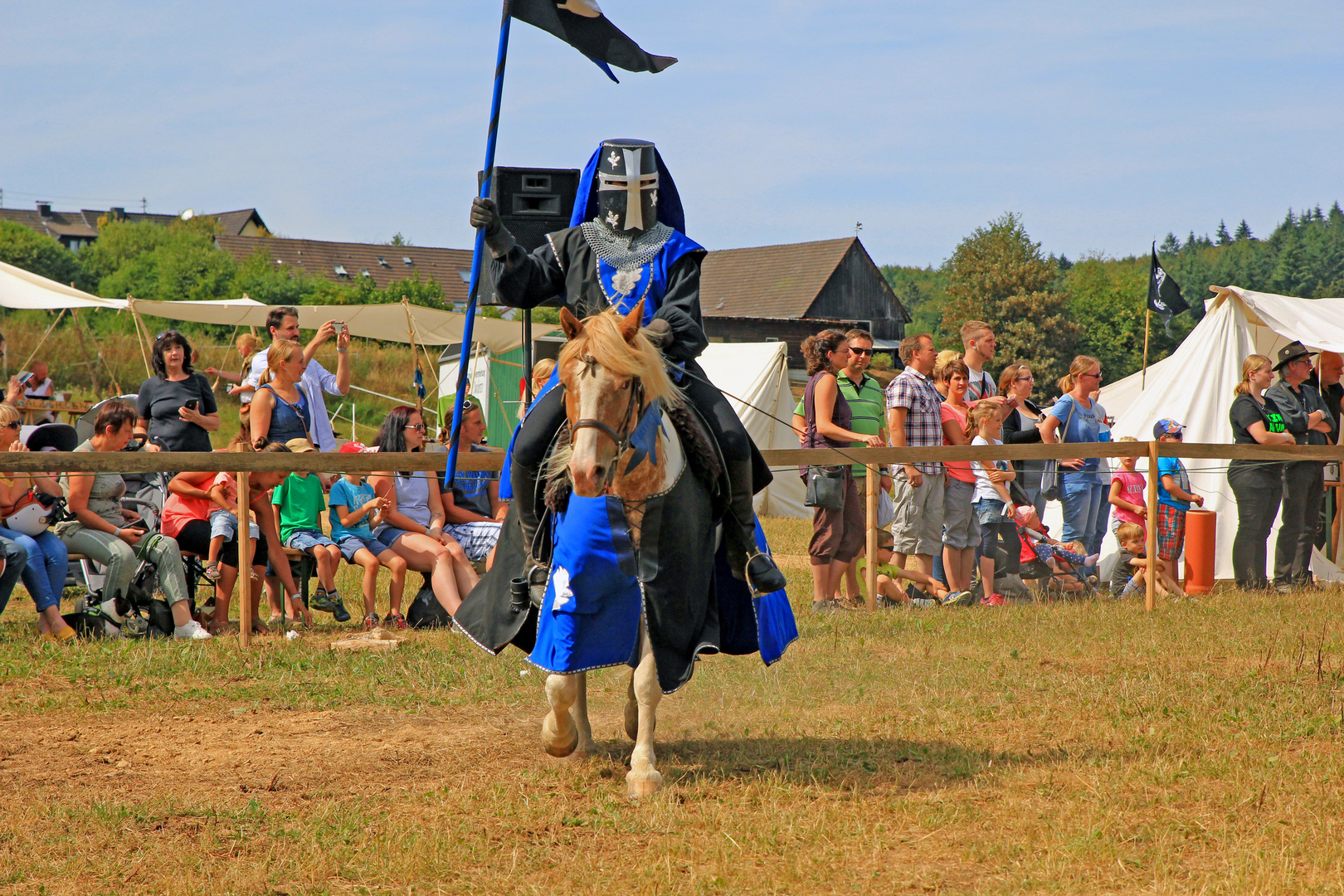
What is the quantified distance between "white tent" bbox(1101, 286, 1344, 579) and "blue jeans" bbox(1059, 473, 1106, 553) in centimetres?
211

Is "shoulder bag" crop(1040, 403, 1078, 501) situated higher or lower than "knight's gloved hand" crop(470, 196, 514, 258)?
lower

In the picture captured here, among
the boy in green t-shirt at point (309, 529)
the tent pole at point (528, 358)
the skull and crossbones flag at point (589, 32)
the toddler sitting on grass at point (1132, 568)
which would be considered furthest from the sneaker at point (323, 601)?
the toddler sitting on grass at point (1132, 568)

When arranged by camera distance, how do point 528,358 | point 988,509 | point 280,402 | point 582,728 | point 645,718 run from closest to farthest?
point 645,718 < point 582,728 < point 528,358 < point 280,402 < point 988,509

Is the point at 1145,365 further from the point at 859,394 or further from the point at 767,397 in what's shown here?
the point at 859,394

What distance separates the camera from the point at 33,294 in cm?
1571

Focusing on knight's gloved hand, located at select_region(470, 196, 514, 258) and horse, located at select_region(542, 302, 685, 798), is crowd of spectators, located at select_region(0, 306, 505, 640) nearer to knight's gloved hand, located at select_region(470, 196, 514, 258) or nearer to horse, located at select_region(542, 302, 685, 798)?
knight's gloved hand, located at select_region(470, 196, 514, 258)

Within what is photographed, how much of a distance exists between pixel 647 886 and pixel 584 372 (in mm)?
1745

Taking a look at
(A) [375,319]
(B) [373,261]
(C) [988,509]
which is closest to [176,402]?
(C) [988,509]

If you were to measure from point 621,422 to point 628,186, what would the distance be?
129 cm

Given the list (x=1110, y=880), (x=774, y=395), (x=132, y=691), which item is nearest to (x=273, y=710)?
(x=132, y=691)

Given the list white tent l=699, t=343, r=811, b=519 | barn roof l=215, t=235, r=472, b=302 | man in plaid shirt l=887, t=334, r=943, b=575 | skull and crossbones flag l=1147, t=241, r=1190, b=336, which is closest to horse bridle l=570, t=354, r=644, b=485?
man in plaid shirt l=887, t=334, r=943, b=575

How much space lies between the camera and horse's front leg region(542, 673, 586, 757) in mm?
4895

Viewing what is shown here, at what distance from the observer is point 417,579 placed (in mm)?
10742

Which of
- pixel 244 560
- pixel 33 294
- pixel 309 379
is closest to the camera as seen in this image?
pixel 244 560
